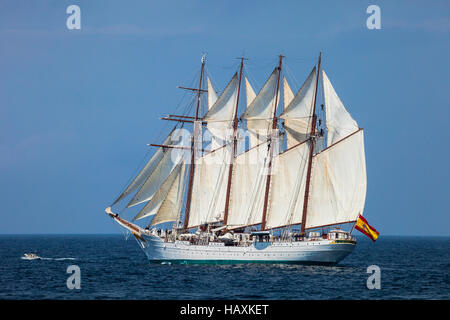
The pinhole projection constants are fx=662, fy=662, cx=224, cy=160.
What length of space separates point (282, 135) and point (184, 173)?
1088cm

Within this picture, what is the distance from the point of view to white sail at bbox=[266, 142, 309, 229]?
6503 centimetres

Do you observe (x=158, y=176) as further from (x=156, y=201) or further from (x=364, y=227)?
(x=364, y=227)

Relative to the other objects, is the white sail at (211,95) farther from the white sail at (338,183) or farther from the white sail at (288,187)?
Answer: the white sail at (338,183)

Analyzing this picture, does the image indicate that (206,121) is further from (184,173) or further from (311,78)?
(311,78)

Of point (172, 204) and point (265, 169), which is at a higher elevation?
point (265, 169)

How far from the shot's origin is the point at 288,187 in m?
65.9

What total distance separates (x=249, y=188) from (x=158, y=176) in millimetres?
9403

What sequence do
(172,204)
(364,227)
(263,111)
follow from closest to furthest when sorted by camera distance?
(364,227), (263,111), (172,204)

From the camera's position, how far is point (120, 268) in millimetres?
66312

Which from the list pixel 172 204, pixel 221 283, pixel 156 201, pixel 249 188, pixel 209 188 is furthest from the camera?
pixel 209 188

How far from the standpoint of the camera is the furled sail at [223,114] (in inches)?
2628

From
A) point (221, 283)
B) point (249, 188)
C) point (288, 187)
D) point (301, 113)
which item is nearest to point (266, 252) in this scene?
point (288, 187)

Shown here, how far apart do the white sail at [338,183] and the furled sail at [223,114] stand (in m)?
9.99
